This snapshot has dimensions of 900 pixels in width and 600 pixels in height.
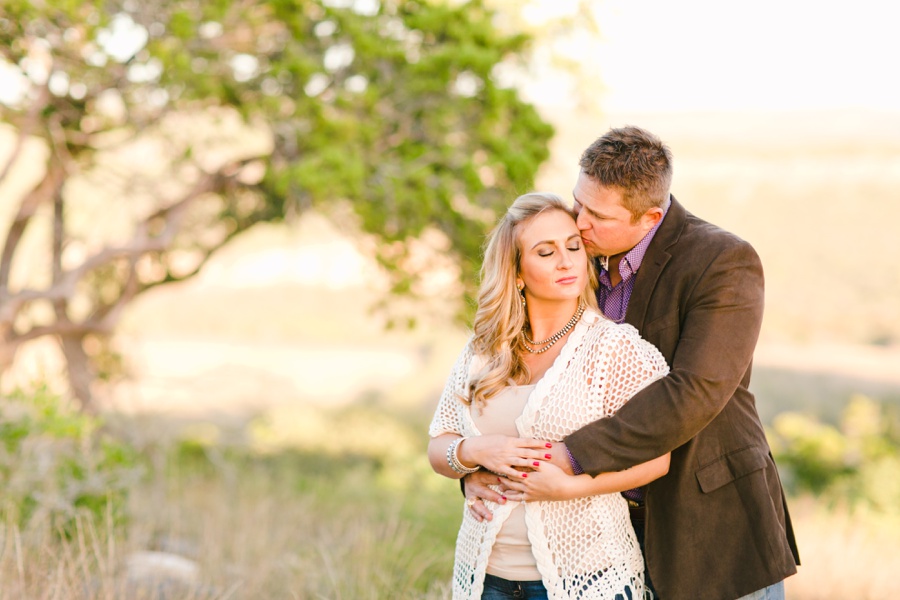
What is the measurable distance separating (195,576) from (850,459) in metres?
10.4

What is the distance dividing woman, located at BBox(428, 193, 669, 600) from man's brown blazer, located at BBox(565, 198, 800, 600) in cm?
9

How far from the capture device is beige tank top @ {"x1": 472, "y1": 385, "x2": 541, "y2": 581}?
250cm

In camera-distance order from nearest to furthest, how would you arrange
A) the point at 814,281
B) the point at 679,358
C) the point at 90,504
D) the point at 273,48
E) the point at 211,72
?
1. the point at 679,358
2. the point at 90,504
3. the point at 211,72
4. the point at 273,48
5. the point at 814,281

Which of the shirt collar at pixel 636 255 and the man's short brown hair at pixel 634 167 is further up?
the man's short brown hair at pixel 634 167

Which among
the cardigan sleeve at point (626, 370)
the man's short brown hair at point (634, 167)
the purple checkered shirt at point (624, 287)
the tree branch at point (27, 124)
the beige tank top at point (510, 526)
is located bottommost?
the beige tank top at point (510, 526)

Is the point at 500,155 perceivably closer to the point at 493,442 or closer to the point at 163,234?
the point at 163,234

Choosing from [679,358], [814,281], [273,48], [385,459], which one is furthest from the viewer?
[814,281]

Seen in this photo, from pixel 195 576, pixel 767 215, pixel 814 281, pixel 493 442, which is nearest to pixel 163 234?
pixel 195 576

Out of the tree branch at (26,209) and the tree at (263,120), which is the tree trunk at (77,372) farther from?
the tree branch at (26,209)

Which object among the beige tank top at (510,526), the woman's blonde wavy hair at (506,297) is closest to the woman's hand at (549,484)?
the beige tank top at (510,526)

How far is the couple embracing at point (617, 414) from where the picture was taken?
242 centimetres

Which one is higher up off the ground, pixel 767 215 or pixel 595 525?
pixel 767 215

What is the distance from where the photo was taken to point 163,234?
28.6 feet

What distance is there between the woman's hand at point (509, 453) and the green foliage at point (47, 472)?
10.2 ft
